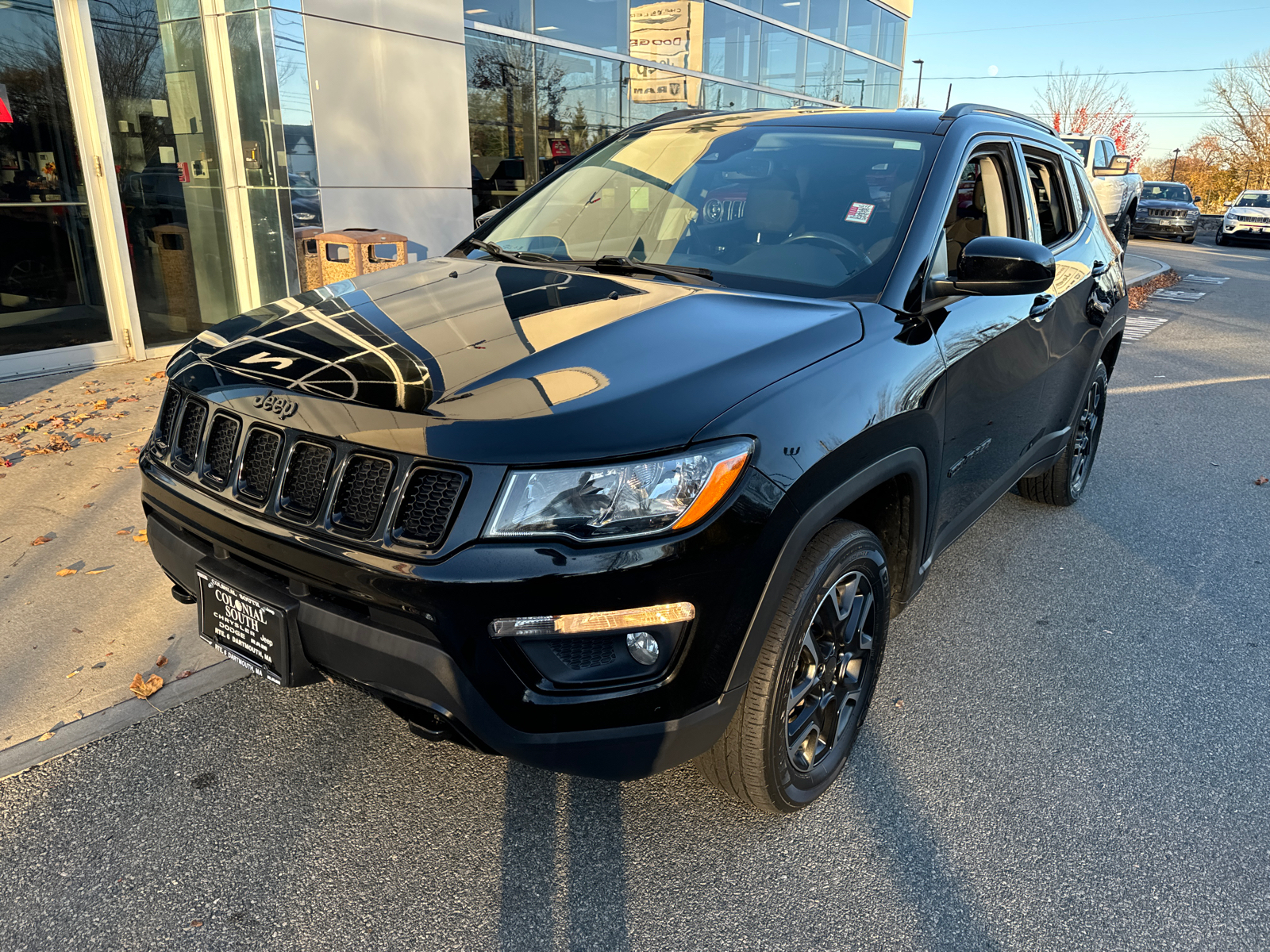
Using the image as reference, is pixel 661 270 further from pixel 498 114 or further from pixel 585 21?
pixel 585 21

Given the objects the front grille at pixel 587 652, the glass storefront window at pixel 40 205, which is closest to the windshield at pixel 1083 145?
the glass storefront window at pixel 40 205

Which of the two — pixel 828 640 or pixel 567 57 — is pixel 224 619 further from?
pixel 567 57

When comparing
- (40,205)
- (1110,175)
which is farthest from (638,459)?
(1110,175)

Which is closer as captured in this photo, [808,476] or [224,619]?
[808,476]

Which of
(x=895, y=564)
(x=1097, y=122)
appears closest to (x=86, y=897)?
(x=895, y=564)

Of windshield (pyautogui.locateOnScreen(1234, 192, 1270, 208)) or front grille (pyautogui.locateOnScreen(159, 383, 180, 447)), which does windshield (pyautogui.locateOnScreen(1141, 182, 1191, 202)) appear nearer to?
windshield (pyautogui.locateOnScreen(1234, 192, 1270, 208))

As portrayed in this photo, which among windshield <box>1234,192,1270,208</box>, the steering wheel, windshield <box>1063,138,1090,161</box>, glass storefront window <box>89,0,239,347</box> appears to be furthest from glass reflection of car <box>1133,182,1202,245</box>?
the steering wheel

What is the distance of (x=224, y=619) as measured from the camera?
2.30 m

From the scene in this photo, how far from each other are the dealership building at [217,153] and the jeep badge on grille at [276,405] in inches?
216

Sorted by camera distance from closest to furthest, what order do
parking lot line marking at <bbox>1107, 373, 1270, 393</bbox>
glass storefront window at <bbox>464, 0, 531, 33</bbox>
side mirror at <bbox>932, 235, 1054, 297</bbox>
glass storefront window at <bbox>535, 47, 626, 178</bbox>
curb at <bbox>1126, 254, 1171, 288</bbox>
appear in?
side mirror at <bbox>932, 235, 1054, 297</bbox>
parking lot line marking at <bbox>1107, 373, 1270, 393</bbox>
glass storefront window at <bbox>464, 0, 531, 33</bbox>
glass storefront window at <bbox>535, 47, 626, 178</bbox>
curb at <bbox>1126, 254, 1171, 288</bbox>

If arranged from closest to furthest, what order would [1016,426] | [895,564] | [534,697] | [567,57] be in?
[534,697], [895,564], [1016,426], [567,57]

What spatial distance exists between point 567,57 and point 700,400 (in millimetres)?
10349

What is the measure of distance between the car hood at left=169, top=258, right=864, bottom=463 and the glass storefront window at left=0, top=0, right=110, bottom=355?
17.1 feet

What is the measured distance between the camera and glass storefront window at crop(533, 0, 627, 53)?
10531 millimetres
